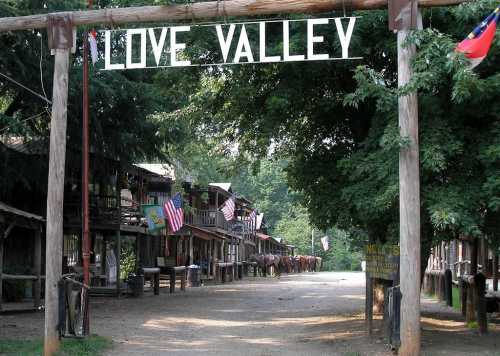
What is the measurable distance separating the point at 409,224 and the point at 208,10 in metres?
4.37

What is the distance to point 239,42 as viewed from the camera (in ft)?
34.5

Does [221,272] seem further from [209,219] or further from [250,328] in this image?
[250,328]

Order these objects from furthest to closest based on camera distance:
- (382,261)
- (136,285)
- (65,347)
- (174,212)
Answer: (174,212) → (136,285) → (382,261) → (65,347)

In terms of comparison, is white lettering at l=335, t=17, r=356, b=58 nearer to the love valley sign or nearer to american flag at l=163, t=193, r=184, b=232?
the love valley sign

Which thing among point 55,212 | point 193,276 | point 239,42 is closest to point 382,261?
point 239,42

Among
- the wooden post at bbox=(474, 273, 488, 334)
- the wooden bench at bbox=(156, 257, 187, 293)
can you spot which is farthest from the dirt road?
the wooden bench at bbox=(156, 257, 187, 293)

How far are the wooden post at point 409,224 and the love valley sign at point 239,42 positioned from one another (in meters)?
1.32

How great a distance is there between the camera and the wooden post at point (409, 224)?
10.0 metres

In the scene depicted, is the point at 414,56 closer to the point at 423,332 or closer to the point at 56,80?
the point at 56,80

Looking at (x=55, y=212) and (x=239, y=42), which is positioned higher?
(x=239, y=42)

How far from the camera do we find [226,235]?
157 feet

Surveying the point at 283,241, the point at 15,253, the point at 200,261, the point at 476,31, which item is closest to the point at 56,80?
the point at 476,31

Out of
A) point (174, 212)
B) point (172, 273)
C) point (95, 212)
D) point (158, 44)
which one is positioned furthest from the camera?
point (172, 273)

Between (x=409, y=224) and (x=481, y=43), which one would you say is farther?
(x=409, y=224)
